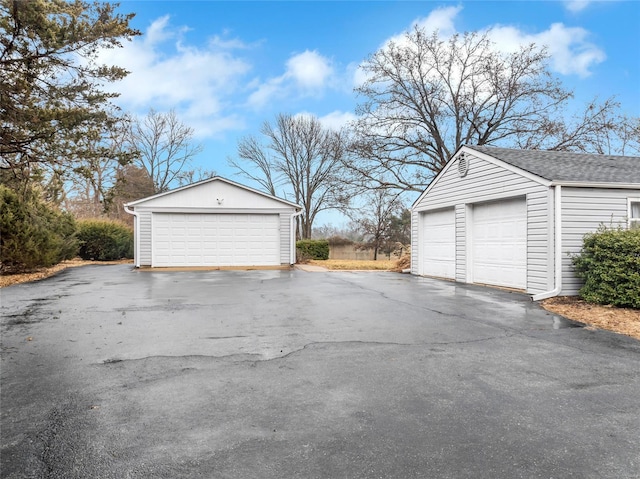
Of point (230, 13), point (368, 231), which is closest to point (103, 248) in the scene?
point (230, 13)

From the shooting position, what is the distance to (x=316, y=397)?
3.16 meters

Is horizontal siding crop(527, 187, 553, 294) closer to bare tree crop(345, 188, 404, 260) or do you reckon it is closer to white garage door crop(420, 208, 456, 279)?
white garage door crop(420, 208, 456, 279)

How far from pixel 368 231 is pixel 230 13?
65.1 feet

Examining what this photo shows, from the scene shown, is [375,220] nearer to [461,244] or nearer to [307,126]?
[307,126]

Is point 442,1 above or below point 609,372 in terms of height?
above

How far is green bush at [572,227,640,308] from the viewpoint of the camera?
6.83 meters

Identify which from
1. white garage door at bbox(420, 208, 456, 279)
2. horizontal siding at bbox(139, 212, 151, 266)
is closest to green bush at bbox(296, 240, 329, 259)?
horizontal siding at bbox(139, 212, 151, 266)

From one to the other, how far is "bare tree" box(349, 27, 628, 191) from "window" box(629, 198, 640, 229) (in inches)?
615

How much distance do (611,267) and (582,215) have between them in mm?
1746

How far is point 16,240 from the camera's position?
40.0 feet

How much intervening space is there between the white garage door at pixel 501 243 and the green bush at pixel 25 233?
13122 millimetres

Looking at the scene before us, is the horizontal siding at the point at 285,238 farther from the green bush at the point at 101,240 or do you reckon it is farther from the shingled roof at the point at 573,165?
the green bush at the point at 101,240

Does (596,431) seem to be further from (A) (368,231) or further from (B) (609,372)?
(A) (368,231)

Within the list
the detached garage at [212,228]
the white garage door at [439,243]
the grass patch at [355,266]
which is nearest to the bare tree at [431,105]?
the grass patch at [355,266]
